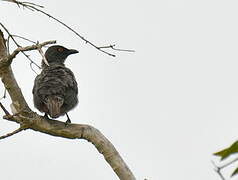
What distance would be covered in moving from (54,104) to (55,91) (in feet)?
0.72

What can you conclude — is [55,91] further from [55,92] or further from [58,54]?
[58,54]

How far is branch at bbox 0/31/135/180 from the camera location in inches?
198

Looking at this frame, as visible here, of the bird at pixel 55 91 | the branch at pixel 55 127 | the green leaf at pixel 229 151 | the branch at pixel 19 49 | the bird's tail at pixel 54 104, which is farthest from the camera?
the bird at pixel 55 91

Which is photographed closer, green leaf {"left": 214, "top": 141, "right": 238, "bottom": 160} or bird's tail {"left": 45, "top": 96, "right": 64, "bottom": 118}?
green leaf {"left": 214, "top": 141, "right": 238, "bottom": 160}

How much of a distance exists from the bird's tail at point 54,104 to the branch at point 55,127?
1.74 metres

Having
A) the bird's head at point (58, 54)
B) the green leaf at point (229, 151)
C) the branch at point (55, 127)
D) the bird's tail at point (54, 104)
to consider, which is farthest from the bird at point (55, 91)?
the green leaf at point (229, 151)

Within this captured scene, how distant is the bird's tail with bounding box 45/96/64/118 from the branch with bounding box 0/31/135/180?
1744 mm

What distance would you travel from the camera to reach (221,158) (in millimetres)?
1459

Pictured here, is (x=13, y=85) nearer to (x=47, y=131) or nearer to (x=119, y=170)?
(x=47, y=131)

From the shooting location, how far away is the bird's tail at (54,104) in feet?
25.1

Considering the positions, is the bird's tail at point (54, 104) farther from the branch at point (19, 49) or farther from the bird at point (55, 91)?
the branch at point (19, 49)

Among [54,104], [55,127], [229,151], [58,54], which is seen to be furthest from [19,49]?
[58,54]

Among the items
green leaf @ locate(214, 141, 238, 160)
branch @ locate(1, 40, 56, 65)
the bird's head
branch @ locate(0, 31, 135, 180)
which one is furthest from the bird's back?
green leaf @ locate(214, 141, 238, 160)

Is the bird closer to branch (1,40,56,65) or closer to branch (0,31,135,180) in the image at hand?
branch (0,31,135,180)
